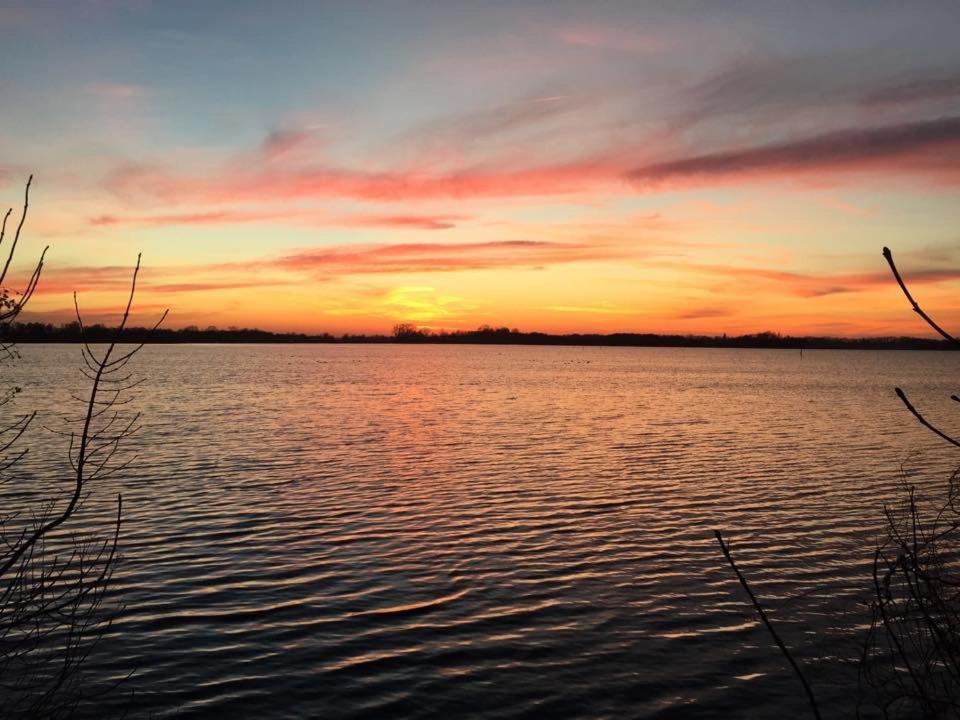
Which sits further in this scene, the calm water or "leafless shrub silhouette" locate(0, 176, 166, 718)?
the calm water

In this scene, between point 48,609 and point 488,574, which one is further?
point 488,574

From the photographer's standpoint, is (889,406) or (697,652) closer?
(697,652)

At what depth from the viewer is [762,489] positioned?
28797 mm

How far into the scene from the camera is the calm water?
39.3 ft

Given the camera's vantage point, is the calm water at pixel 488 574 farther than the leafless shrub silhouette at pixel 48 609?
Yes

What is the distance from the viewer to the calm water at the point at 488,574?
12.0 meters

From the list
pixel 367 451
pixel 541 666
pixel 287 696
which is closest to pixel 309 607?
pixel 287 696

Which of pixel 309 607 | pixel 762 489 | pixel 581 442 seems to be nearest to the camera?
pixel 309 607

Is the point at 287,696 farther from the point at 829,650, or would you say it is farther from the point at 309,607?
the point at 829,650

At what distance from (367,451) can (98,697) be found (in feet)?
88.7

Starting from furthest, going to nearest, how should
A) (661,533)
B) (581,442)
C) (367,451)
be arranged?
(581,442) < (367,451) < (661,533)

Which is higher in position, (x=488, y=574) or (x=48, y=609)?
(x=48, y=609)

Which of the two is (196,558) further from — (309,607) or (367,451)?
(367,451)

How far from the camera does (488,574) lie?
17688mm
